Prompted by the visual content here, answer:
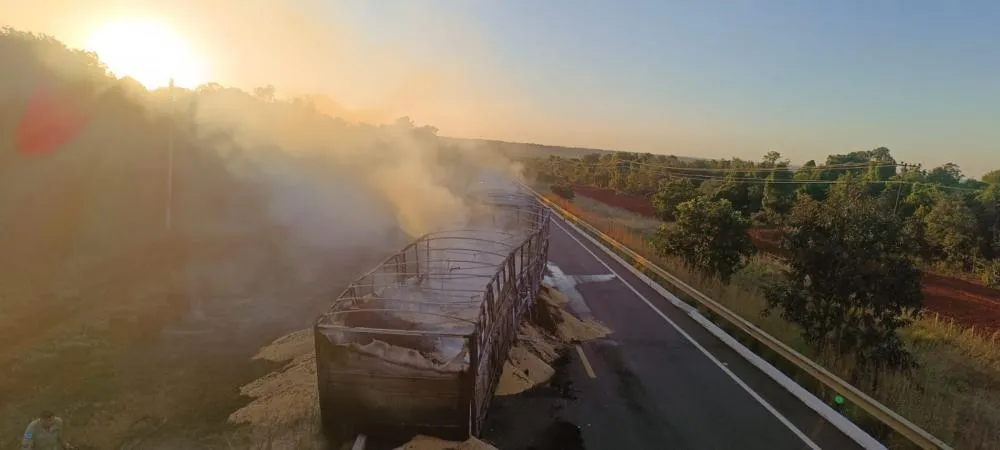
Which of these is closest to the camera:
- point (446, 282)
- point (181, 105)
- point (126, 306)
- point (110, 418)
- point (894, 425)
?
point (894, 425)

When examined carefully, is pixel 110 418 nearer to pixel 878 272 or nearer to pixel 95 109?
pixel 878 272

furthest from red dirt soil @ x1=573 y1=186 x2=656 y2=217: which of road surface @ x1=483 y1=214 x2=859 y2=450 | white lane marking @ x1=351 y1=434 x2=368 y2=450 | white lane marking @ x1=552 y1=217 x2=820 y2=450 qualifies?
white lane marking @ x1=351 y1=434 x2=368 y2=450

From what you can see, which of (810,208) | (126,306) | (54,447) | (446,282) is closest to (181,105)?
(126,306)

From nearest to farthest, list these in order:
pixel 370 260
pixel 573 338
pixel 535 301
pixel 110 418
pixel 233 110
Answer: pixel 110 418 < pixel 573 338 < pixel 535 301 < pixel 370 260 < pixel 233 110

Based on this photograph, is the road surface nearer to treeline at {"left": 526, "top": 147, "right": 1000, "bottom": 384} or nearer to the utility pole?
treeline at {"left": 526, "top": 147, "right": 1000, "bottom": 384}

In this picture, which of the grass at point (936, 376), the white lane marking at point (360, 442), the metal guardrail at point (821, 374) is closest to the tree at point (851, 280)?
the grass at point (936, 376)

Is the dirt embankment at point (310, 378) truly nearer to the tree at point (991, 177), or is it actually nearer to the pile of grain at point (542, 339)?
the pile of grain at point (542, 339)
